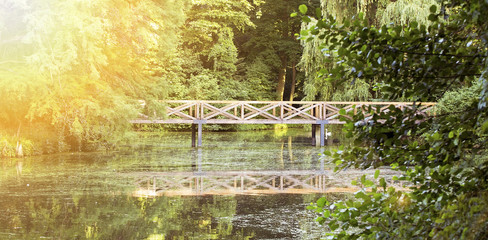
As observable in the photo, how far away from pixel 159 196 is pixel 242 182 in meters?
2.11

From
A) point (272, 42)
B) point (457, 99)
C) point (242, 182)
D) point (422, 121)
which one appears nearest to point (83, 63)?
point (242, 182)

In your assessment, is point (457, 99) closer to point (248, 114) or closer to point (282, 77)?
point (248, 114)

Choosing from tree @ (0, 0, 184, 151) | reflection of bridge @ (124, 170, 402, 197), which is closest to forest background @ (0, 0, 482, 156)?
tree @ (0, 0, 184, 151)

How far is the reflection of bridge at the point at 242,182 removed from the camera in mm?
9422

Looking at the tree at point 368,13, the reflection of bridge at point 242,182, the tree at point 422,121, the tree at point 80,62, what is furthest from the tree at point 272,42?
the tree at point 422,121

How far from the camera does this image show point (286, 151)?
1752 centimetres

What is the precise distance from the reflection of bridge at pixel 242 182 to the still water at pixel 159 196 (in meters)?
0.02

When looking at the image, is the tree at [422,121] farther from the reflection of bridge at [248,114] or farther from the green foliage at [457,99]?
the reflection of bridge at [248,114]

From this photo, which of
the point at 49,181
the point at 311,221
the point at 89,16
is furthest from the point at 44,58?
the point at 311,221

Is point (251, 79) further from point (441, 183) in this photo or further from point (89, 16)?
point (441, 183)

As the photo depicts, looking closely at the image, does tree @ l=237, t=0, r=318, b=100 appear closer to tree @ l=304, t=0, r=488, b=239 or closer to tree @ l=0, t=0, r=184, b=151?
tree @ l=0, t=0, r=184, b=151

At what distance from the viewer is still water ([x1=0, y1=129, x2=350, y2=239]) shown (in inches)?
252

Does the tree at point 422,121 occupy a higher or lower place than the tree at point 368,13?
lower

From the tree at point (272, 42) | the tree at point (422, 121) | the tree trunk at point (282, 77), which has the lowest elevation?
the tree at point (422, 121)
